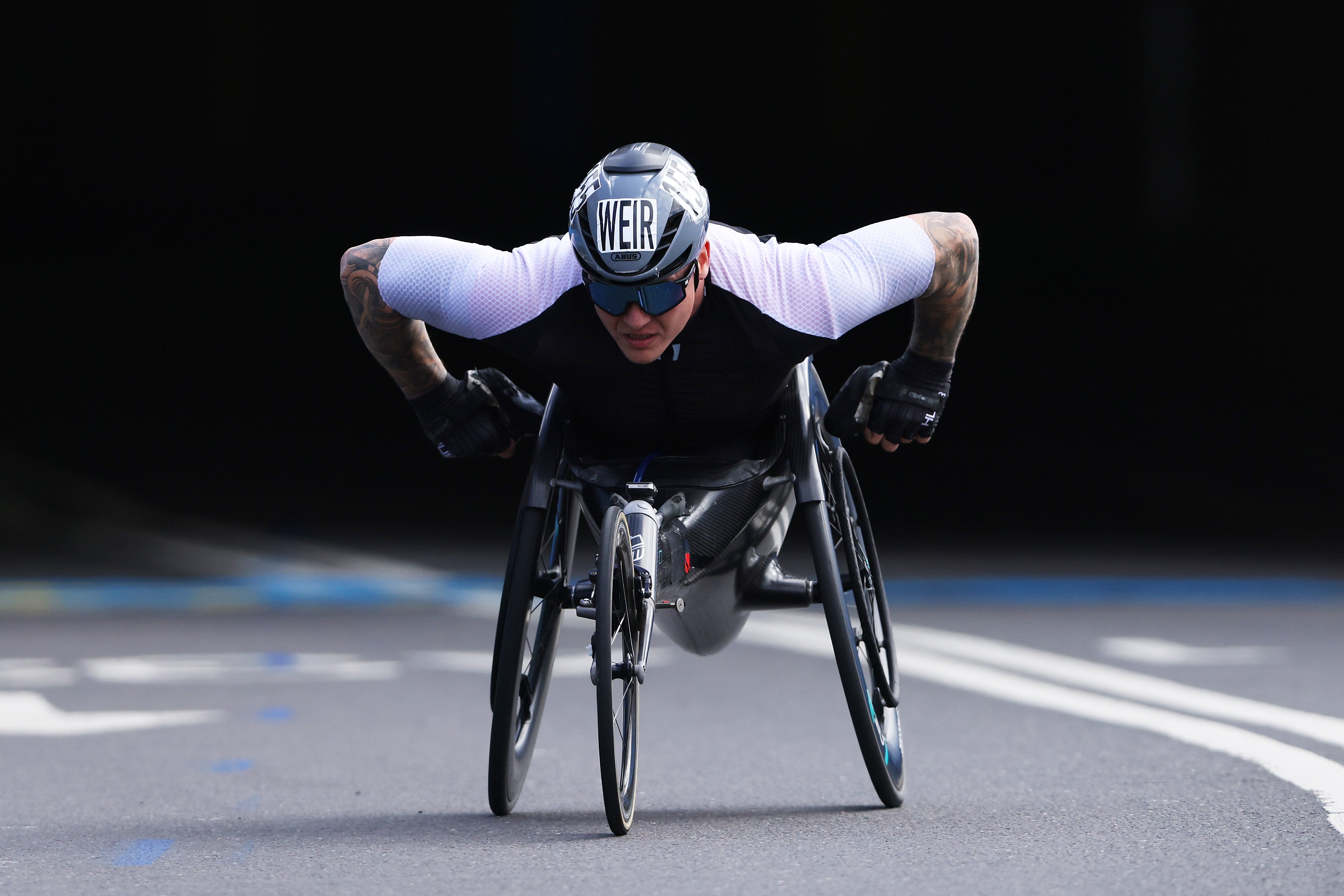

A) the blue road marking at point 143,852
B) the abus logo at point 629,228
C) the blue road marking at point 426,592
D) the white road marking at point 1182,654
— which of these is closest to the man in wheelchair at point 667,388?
the abus logo at point 629,228

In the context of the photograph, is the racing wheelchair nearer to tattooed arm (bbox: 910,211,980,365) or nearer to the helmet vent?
tattooed arm (bbox: 910,211,980,365)

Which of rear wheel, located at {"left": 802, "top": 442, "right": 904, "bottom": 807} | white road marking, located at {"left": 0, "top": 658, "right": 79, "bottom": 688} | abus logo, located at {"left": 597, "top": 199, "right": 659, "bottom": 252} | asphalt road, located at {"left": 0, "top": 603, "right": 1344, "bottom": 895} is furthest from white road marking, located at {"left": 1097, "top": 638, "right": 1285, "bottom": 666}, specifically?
abus logo, located at {"left": 597, "top": 199, "right": 659, "bottom": 252}

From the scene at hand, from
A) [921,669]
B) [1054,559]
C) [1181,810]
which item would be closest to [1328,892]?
[1181,810]

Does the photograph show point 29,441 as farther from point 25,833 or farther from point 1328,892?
point 1328,892

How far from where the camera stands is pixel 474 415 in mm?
5348

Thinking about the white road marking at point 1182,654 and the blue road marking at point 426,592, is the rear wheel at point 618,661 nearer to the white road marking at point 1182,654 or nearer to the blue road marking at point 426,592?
the white road marking at point 1182,654

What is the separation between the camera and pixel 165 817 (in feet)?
17.3

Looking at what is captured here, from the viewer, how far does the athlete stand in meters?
4.59

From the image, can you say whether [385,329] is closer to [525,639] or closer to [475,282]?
[475,282]

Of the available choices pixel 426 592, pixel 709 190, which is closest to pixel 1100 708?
pixel 426 592

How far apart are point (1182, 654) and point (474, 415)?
532 cm

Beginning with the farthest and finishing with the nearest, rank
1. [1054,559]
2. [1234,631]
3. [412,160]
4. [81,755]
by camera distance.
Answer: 1. [412,160]
2. [1054,559]
3. [1234,631]
4. [81,755]

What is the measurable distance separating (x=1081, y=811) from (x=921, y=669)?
3.87 meters

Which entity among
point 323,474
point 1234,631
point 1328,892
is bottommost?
point 323,474
